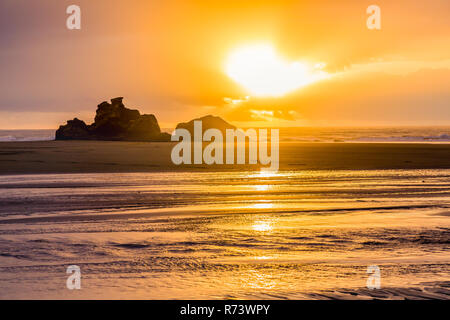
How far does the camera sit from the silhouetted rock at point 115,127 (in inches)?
3091

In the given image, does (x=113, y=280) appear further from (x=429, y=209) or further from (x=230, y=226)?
(x=429, y=209)

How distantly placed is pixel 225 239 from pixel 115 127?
75211 millimetres

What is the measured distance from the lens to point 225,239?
907 cm

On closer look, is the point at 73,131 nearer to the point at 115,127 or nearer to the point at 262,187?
the point at 115,127

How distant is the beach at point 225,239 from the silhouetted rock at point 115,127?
61.3 m

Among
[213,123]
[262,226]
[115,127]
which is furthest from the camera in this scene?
[213,123]

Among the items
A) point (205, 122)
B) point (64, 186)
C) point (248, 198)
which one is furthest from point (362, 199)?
point (205, 122)

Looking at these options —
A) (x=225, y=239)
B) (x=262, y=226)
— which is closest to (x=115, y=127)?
(x=262, y=226)

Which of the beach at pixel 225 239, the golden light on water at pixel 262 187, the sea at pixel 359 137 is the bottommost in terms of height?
the beach at pixel 225 239

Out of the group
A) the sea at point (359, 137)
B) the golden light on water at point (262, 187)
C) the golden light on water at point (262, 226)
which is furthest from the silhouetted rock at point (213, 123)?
the golden light on water at point (262, 226)

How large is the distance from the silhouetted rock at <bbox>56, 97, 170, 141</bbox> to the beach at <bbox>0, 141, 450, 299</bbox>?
61262mm

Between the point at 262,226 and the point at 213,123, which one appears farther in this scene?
the point at 213,123

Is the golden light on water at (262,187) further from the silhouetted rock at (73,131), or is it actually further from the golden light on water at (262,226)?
the silhouetted rock at (73,131)
